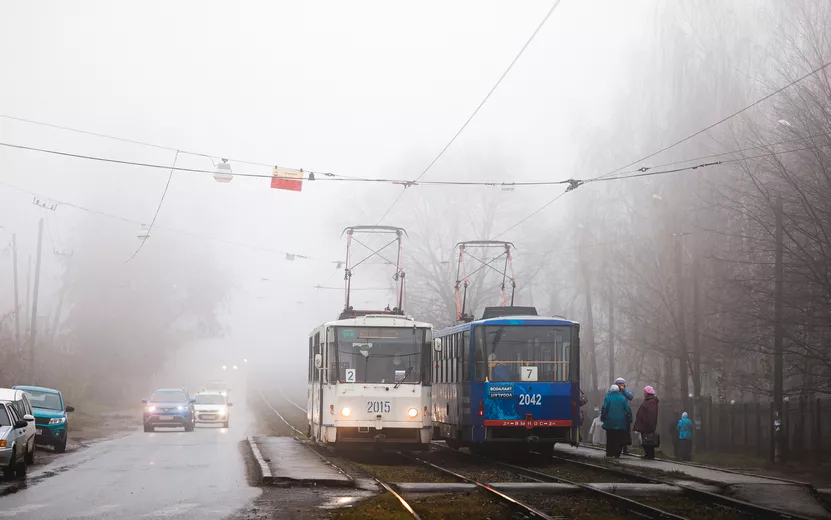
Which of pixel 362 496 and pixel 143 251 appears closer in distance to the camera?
pixel 362 496

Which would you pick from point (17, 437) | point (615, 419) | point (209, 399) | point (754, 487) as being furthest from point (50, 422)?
point (209, 399)

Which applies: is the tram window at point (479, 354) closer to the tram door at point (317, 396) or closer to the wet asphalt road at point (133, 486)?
the tram door at point (317, 396)

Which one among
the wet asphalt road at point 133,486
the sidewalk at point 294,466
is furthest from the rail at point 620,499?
the wet asphalt road at point 133,486

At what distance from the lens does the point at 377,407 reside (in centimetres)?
2478

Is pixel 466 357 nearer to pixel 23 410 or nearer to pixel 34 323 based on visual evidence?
pixel 23 410

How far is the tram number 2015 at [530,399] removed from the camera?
24.2m

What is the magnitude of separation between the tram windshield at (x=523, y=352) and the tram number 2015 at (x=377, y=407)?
213cm

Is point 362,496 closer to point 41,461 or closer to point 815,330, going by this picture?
point 41,461

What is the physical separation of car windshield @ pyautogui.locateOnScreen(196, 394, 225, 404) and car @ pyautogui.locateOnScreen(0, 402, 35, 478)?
29438mm

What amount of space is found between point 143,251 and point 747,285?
5074 centimetres

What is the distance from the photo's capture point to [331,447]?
1207 inches

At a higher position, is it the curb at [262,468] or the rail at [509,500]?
the rail at [509,500]

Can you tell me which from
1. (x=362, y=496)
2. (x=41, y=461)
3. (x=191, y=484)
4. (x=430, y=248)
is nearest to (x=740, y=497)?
(x=362, y=496)

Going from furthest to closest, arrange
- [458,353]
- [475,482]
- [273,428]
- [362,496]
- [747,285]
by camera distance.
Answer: [273,428] → [747,285] → [458,353] → [475,482] → [362,496]
